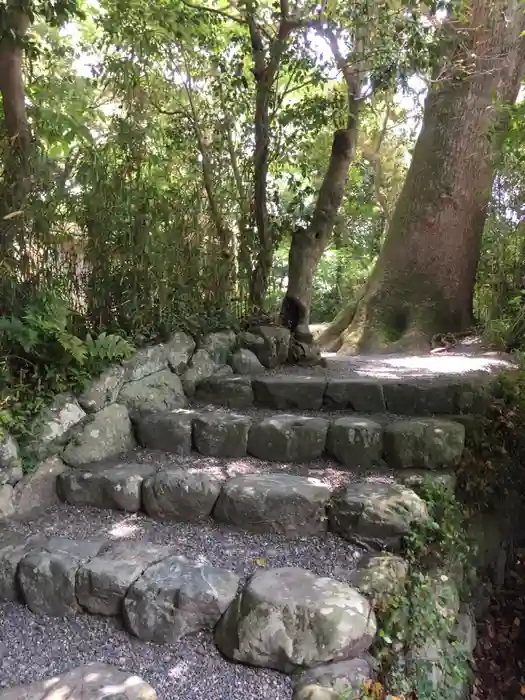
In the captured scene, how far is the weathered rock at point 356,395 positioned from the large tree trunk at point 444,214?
7.19 ft

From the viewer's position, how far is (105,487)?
3.06m

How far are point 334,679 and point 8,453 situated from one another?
6.31ft

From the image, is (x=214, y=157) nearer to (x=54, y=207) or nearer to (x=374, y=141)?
(x=54, y=207)

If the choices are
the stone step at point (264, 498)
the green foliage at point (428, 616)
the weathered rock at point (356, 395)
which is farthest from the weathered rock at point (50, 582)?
the weathered rock at point (356, 395)

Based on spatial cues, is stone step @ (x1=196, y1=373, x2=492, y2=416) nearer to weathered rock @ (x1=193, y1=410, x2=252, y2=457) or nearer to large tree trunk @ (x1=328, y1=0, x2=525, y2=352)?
weathered rock @ (x1=193, y1=410, x2=252, y2=457)

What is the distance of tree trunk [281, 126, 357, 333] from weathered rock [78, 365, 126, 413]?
6.10ft

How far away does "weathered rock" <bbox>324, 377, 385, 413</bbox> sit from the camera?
3.69 m

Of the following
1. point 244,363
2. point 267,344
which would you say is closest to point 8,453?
point 244,363

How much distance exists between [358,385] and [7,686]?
8.18 ft

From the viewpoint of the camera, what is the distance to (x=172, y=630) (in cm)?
230

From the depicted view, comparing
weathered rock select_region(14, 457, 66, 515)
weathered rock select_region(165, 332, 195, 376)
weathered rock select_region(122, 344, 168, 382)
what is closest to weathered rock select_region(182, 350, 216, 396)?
weathered rock select_region(165, 332, 195, 376)

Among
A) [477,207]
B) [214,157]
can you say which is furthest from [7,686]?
[477,207]

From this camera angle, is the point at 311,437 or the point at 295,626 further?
the point at 311,437

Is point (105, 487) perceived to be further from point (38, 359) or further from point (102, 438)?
point (38, 359)
